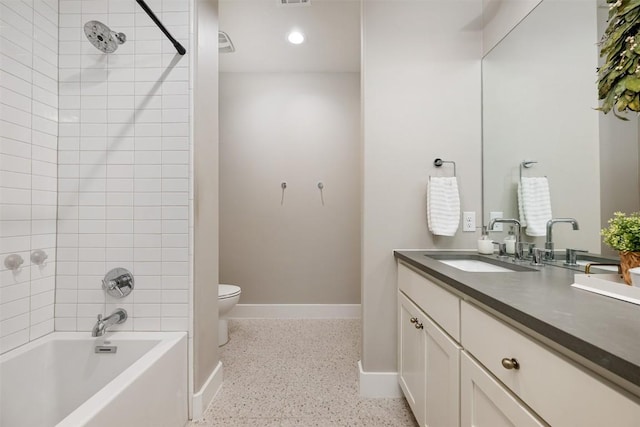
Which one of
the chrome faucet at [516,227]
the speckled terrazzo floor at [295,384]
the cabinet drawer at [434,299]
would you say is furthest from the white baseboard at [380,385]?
the chrome faucet at [516,227]

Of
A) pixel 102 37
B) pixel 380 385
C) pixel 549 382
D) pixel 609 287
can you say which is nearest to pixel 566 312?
pixel 549 382

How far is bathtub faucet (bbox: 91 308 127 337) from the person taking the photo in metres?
1.34

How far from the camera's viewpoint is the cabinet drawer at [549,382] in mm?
467

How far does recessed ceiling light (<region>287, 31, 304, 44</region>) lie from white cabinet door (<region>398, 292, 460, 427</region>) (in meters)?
2.13

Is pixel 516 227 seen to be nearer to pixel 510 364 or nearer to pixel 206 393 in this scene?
pixel 510 364

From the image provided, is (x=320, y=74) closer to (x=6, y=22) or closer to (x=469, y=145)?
(x=469, y=145)

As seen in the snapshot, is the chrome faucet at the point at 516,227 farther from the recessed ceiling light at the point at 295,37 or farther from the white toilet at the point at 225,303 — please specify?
the recessed ceiling light at the point at 295,37

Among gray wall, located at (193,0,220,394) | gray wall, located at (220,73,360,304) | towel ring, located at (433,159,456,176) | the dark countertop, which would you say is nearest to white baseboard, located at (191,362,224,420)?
gray wall, located at (193,0,220,394)

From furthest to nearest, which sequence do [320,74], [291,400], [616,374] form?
[320,74], [291,400], [616,374]

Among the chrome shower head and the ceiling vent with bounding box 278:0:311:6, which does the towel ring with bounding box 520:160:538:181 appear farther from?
the chrome shower head

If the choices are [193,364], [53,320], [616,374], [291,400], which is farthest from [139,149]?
[616,374]

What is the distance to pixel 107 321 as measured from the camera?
4.58ft

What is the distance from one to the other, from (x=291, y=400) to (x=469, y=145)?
1810mm

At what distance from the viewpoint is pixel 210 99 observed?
1.73m
